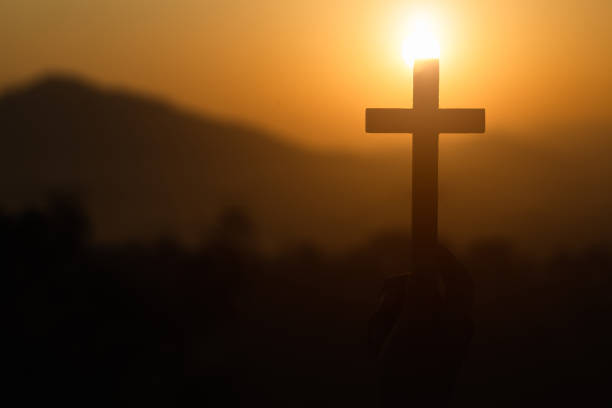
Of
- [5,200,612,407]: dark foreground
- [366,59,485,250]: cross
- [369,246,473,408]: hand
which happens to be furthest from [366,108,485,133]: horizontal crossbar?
[5,200,612,407]: dark foreground

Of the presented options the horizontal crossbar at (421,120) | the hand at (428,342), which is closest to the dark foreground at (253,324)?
the hand at (428,342)

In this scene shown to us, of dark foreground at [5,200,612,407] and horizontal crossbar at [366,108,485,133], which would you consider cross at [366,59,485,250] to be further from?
dark foreground at [5,200,612,407]

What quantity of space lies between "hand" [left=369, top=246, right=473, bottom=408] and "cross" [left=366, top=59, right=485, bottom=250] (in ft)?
1.06

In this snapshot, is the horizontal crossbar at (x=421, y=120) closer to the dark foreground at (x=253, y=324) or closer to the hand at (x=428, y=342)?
the hand at (x=428, y=342)

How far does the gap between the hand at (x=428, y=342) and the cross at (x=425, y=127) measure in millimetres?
323

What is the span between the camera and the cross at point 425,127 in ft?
13.3

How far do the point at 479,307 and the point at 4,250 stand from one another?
7365 millimetres

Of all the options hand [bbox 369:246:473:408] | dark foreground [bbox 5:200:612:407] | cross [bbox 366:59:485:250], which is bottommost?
dark foreground [bbox 5:200:612:407]

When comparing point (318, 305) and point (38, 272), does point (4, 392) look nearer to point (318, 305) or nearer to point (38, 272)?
point (38, 272)

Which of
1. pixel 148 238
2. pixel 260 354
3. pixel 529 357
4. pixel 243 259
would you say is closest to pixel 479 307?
pixel 529 357

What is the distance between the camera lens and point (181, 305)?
9.50 metres

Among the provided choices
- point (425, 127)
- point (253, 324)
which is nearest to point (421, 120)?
point (425, 127)

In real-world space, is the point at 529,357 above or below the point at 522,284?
below

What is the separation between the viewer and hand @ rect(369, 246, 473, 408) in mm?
3705
